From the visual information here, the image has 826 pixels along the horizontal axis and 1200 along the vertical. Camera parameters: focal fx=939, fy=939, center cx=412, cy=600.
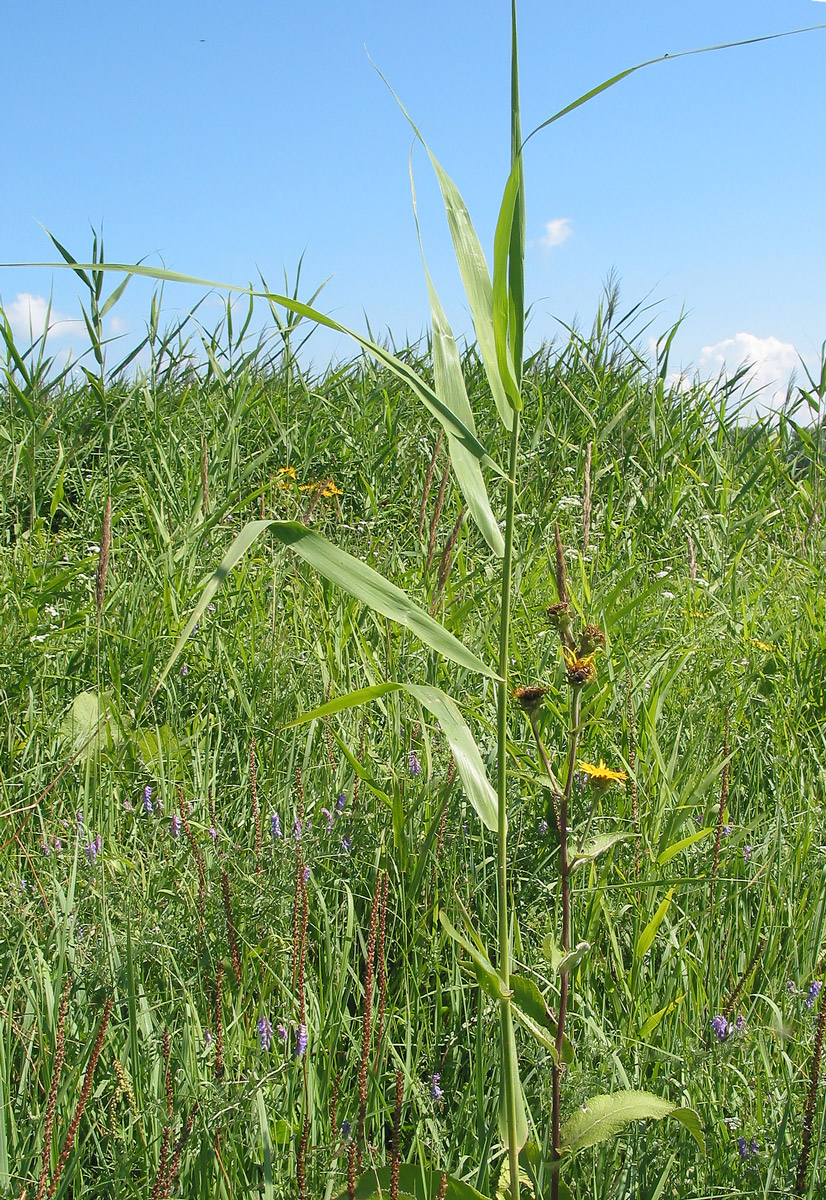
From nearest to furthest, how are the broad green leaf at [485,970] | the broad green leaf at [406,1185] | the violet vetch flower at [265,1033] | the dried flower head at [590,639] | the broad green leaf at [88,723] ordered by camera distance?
the broad green leaf at [485,970] < the broad green leaf at [406,1185] < the dried flower head at [590,639] < the violet vetch flower at [265,1033] < the broad green leaf at [88,723]

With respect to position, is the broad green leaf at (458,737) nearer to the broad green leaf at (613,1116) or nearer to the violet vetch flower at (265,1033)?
the broad green leaf at (613,1116)

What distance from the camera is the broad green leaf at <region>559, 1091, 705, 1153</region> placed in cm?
97

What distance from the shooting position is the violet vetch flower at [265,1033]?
46.6 inches

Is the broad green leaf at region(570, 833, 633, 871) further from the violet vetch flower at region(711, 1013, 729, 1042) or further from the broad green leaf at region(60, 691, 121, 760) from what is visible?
the broad green leaf at region(60, 691, 121, 760)

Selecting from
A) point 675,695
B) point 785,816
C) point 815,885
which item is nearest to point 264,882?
point 815,885

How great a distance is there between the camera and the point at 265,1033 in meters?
1.19

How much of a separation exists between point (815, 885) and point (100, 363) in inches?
107

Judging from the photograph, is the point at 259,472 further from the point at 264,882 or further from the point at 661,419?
the point at 264,882

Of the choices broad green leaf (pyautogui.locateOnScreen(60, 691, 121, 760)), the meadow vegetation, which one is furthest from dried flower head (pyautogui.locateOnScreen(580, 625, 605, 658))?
broad green leaf (pyautogui.locateOnScreen(60, 691, 121, 760))

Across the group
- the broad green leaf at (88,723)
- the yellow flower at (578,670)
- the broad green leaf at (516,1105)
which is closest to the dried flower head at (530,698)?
the yellow flower at (578,670)

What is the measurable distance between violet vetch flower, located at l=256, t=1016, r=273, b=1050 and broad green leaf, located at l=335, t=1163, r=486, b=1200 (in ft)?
0.69

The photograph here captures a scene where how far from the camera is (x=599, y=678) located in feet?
7.02

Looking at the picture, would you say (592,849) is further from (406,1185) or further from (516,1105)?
(406,1185)

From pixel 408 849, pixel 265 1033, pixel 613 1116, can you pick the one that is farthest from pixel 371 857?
pixel 613 1116
